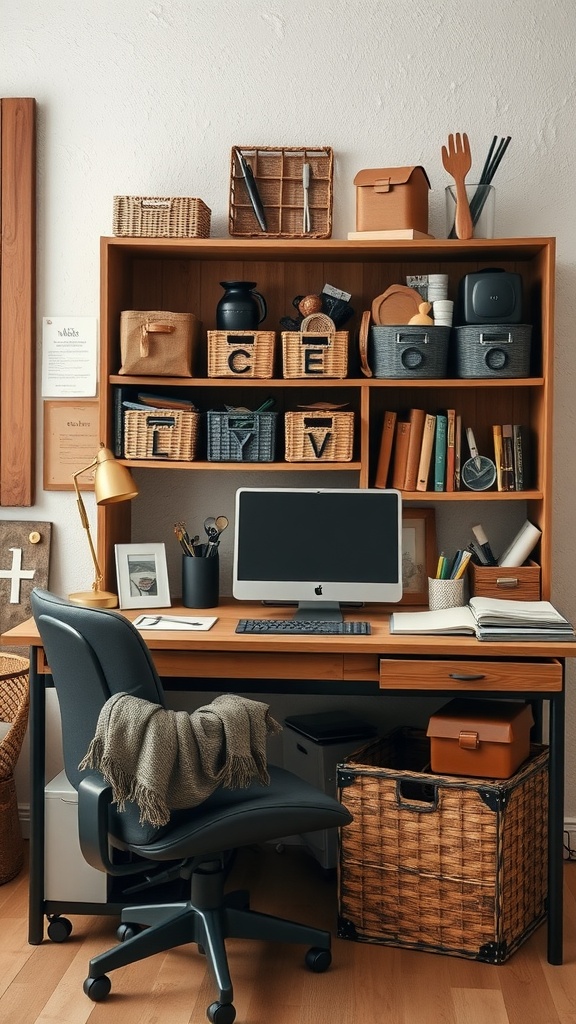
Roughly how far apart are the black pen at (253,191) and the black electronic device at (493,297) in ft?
2.05

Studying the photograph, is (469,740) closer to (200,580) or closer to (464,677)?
(464,677)

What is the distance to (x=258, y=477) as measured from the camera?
10.4 ft

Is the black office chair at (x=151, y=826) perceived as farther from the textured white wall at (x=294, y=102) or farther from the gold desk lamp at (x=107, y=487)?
the textured white wall at (x=294, y=102)

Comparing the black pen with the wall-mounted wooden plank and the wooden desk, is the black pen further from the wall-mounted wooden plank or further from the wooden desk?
the wooden desk

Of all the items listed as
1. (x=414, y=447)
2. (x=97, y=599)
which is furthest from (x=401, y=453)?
(x=97, y=599)

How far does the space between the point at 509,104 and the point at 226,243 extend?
0.98 m

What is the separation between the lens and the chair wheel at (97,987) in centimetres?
227

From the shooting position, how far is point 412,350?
2824 mm

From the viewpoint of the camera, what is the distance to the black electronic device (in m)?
2.81

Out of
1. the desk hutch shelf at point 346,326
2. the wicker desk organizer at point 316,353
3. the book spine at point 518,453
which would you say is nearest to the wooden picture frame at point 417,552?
the desk hutch shelf at point 346,326

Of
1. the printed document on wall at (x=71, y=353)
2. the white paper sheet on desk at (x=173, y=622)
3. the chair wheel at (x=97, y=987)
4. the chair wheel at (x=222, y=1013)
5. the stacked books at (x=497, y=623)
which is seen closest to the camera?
the chair wheel at (x=222, y=1013)

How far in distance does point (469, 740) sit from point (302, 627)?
0.51 m

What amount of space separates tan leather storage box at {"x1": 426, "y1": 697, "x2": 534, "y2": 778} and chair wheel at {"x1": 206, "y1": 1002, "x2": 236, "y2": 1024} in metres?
0.76

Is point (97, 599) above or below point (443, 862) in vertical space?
above
